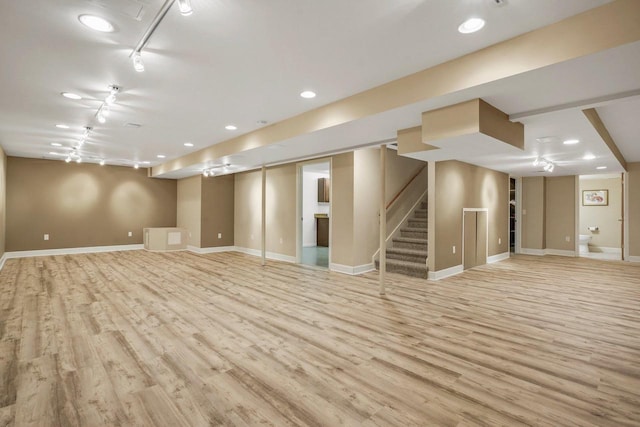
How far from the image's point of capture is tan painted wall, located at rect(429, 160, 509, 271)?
580 centimetres

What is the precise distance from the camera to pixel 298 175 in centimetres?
744

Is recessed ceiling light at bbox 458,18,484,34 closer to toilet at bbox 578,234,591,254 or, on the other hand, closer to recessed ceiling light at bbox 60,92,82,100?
recessed ceiling light at bbox 60,92,82,100

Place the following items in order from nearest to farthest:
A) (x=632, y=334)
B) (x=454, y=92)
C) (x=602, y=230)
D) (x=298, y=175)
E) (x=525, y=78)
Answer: (x=525, y=78)
(x=454, y=92)
(x=632, y=334)
(x=298, y=175)
(x=602, y=230)

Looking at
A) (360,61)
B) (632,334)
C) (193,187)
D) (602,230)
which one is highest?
(360,61)

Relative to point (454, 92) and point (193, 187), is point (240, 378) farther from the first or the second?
point (193, 187)

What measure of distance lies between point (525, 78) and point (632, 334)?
115 inches

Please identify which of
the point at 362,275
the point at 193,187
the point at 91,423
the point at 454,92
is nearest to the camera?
the point at 91,423

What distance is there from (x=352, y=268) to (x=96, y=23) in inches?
201

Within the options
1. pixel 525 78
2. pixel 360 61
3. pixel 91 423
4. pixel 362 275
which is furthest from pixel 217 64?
pixel 362 275

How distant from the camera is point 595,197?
10.6 m

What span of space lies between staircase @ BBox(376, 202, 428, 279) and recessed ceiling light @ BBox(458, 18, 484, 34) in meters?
4.25

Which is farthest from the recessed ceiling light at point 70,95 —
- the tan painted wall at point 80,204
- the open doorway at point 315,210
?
the open doorway at point 315,210

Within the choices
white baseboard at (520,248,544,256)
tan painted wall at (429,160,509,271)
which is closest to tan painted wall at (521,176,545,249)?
white baseboard at (520,248,544,256)

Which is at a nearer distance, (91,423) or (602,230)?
(91,423)
